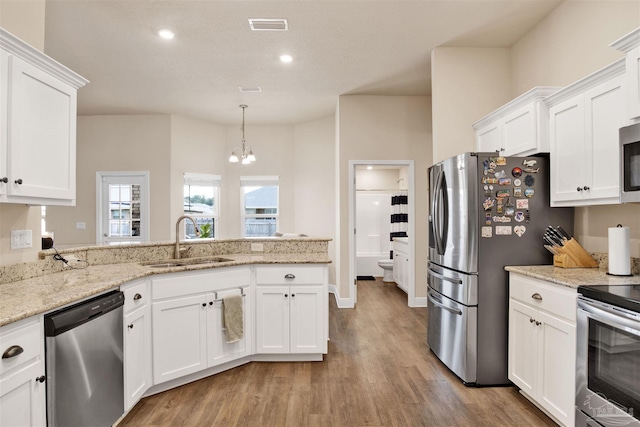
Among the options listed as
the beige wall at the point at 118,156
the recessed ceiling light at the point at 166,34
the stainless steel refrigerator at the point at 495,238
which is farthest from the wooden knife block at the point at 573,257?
the beige wall at the point at 118,156

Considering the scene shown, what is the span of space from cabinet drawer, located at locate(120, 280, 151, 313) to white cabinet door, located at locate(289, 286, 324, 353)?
1148mm

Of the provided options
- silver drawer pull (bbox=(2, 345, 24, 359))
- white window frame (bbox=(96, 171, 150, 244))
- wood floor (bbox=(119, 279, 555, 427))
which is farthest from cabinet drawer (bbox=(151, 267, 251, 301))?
white window frame (bbox=(96, 171, 150, 244))

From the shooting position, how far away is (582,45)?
2.91m

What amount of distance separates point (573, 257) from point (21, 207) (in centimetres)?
358

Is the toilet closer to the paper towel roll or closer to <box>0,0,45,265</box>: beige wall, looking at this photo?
the paper towel roll

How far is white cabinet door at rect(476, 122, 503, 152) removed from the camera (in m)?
3.39

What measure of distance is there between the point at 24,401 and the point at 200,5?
290 cm

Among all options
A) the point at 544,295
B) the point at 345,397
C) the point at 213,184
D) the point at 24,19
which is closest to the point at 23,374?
the point at 345,397

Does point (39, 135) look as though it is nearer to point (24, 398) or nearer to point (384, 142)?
point (24, 398)

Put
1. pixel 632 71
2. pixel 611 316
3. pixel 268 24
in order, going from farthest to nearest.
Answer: pixel 268 24
pixel 632 71
pixel 611 316

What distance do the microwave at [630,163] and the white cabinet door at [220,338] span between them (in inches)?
104

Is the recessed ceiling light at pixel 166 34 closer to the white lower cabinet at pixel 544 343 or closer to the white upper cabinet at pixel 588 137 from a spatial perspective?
the white upper cabinet at pixel 588 137

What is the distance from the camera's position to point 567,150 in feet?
8.57

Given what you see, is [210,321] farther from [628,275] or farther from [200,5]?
[628,275]
